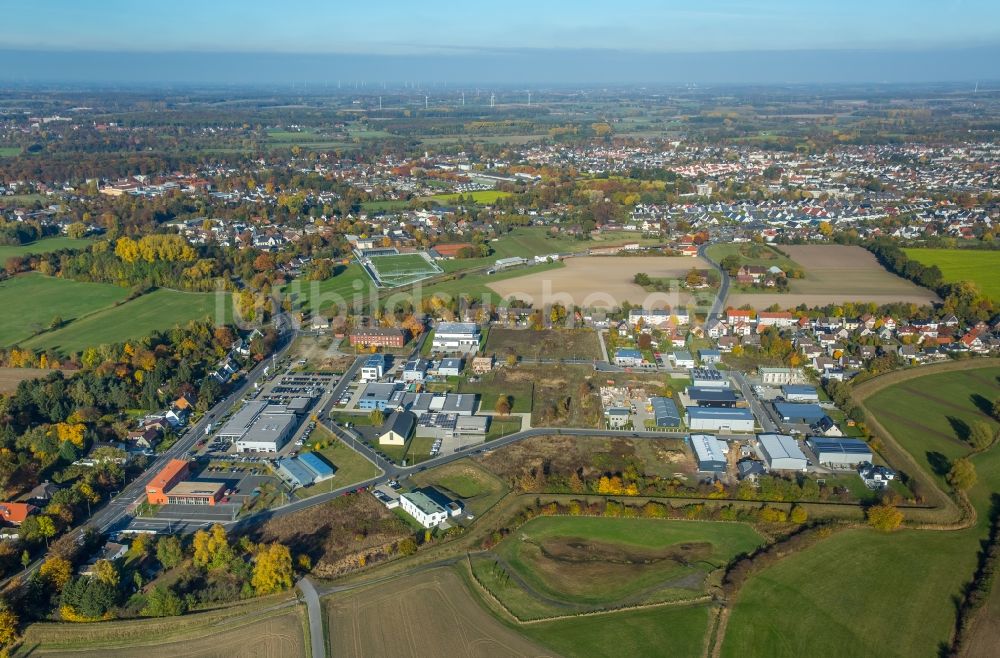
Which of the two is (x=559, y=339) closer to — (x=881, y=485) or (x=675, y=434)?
(x=675, y=434)

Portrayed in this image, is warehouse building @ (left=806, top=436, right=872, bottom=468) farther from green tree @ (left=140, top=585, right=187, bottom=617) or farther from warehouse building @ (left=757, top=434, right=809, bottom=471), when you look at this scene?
green tree @ (left=140, top=585, right=187, bottom=617)

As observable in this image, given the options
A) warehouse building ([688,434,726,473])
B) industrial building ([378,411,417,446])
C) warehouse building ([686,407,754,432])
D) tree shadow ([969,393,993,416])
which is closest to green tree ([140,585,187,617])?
industrial building ([378,411,417,446])

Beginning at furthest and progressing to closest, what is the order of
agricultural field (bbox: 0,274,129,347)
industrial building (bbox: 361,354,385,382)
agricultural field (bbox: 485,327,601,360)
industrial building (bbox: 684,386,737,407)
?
agricultural field (bbox: 0,274,129,347) < agricultural field (bbox: 485,327,601,360) < industrial building (bbox: 361,354,385,382) < industrial building (bbox: 684,386,737,407)

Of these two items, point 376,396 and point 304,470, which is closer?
point 304,470

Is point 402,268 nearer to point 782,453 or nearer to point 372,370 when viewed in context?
point 372,370

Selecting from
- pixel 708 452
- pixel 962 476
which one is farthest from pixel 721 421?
pixel 962 476

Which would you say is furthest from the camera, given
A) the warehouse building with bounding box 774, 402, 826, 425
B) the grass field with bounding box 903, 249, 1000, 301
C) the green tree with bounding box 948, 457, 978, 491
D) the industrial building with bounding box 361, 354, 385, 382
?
the grass field with bounding box 903, 249, 1000, 301
